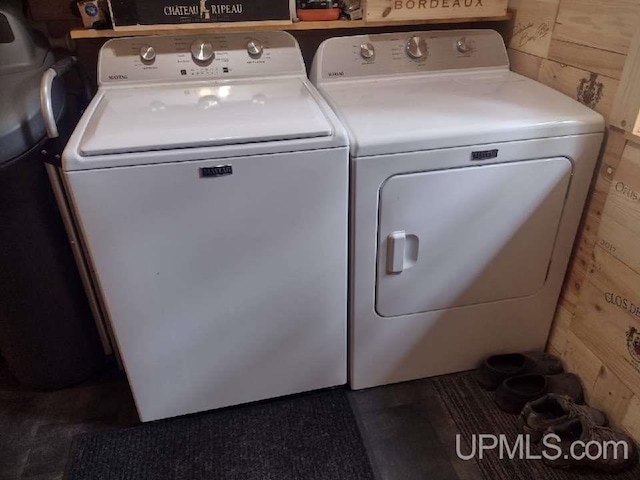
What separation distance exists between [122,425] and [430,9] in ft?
5.48

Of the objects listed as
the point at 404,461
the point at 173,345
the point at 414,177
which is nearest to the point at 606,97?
the point at 414,177

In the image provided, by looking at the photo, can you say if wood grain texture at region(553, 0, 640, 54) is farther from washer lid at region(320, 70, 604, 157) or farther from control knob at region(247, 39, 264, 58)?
control knob at region(247, 39, 264, 58)

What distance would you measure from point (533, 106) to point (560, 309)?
27.7 inches

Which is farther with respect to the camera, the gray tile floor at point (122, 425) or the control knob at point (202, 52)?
the control knob at point (202, 52)

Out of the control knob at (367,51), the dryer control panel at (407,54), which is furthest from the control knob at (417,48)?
the control knob at (367,51)

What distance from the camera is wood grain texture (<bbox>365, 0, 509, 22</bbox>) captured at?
1609 mm

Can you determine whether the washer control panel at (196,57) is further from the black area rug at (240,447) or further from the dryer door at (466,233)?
the black area rug at (240,447)

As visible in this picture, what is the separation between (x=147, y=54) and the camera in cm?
156

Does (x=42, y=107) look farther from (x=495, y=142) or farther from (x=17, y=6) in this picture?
(x=495, y=142)

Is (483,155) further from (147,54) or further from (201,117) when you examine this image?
(147,54)

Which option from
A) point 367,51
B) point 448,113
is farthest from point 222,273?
point 367,51

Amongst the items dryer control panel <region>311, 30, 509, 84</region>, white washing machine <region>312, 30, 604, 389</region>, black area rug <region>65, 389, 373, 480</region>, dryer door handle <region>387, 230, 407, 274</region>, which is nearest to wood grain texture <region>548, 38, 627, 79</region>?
white washing machine <region>312, 30, 604, 389</region>

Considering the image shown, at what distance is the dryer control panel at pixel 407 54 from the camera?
5.44ft

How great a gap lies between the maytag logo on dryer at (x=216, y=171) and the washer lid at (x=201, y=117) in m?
0.06
